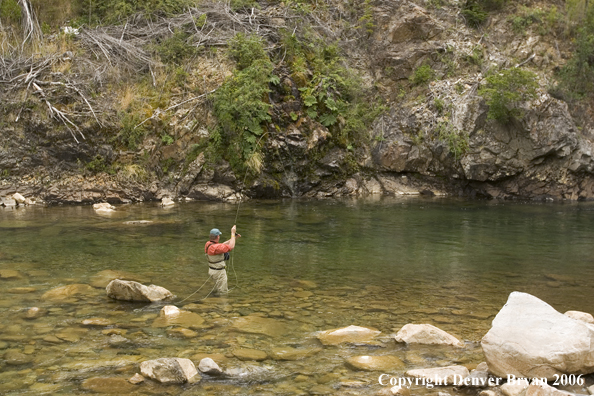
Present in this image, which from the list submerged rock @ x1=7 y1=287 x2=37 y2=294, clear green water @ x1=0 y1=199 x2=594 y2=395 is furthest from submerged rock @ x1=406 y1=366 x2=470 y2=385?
submerged rock @ x1=7 y1=287 x2=37 y2=294

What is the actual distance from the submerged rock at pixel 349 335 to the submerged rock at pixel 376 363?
0.52 meters

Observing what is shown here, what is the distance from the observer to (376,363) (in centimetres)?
526

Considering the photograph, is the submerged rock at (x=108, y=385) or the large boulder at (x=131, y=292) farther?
the large boulder at (x=131, y=292)

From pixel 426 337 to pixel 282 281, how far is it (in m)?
3.48

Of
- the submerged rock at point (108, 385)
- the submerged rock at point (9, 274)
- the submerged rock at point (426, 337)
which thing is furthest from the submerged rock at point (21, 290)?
the submerged rock at point (426, 337)

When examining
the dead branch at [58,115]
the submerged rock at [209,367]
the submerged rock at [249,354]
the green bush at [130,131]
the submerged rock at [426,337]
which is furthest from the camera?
the green bush at [130,131]

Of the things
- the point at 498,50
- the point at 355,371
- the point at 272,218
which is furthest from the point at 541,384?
the point at 498,50

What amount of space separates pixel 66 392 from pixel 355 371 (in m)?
2.75

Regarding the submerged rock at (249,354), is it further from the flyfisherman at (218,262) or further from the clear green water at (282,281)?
the flyfisherman at (218,262)

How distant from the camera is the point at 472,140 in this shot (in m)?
20.9

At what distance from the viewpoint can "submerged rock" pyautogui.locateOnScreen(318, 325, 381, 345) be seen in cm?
592

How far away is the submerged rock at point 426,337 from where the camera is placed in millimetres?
5773

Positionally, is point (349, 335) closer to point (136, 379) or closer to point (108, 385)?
point (136, 379)

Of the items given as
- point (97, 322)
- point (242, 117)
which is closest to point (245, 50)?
point (242, 117)
